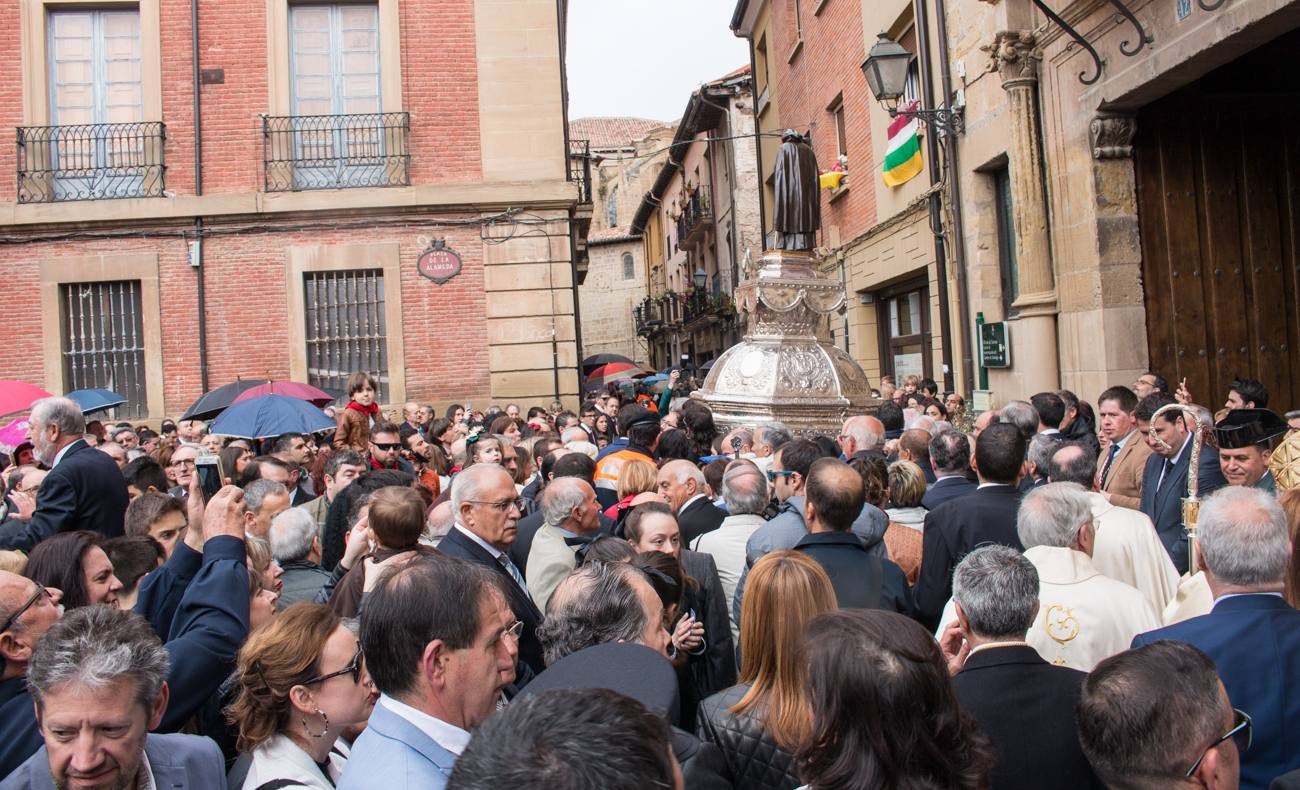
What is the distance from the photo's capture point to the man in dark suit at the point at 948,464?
5398mm

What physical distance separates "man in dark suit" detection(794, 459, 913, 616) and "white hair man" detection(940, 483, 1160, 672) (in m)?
0.43

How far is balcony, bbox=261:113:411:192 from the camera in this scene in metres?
15.2

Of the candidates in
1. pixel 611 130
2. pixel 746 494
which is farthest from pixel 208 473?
pixel 611 130

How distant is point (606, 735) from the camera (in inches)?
55.4

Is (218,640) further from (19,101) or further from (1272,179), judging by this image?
(19,101)

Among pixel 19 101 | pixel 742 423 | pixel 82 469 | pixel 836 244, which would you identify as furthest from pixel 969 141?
pixel 19 101

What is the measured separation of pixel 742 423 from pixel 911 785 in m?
6.67

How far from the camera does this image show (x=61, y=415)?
18.5 ft

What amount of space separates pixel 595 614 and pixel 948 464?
3.02 metres

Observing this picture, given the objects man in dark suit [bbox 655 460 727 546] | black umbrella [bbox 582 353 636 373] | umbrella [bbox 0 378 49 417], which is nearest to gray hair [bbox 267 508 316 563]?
man in dark suit [bbox 655 460 727 546]

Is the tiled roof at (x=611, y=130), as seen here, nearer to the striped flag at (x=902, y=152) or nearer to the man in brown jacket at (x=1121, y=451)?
the striped flag at (x=902, y=152)

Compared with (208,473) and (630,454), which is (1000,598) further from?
(630,454)

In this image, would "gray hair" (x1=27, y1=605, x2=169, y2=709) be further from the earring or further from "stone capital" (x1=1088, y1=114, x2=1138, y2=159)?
"stone capital" (x1=1088, y1=114, x2=1138, y2=159)

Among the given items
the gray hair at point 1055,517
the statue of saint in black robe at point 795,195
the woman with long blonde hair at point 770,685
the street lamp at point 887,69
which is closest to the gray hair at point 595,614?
the woman with long blonde hair at point 770,685
